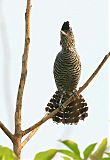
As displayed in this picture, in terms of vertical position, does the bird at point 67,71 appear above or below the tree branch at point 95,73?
below

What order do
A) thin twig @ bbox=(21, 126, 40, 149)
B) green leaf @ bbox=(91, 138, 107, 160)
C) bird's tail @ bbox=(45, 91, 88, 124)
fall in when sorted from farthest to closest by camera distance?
bird's tail @ bbox=(45, 91, 88, 124) < thin twig @ bbox=(21, 126, 40, 149) < green leaf @ bbox=(91, 138, 107, 160)

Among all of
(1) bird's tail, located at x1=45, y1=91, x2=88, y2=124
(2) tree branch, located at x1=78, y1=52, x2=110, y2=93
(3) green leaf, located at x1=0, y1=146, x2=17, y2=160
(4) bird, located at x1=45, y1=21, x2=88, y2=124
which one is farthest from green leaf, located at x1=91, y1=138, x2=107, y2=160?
(4) bird, located at x1=45, y1=21, x2=88, y2=124

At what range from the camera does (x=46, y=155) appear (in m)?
0.67

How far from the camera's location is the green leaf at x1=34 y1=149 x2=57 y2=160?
2.17ft

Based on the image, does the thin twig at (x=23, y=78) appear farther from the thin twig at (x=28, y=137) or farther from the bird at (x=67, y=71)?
the bird at (x=67, y=71)

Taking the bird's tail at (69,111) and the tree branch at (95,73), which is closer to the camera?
the tree branch at (95,73)

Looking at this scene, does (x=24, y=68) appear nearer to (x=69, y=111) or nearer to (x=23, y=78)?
(x=23, y=78)

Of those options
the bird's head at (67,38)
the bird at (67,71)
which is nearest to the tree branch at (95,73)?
the bird's head at (67,38)

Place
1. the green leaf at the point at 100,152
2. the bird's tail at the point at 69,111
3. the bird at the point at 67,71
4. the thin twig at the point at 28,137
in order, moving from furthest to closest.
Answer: the bird at the point at 67,71 < the bird's tail at the point at 69,111 < the thin twig at the point at 28,137 < the green leaf at the point at 100,152

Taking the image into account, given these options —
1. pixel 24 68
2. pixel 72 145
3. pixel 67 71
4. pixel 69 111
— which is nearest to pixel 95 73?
pixel 24 68

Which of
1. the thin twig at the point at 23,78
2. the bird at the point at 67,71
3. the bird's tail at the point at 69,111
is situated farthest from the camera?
the bird at the point at 67,71

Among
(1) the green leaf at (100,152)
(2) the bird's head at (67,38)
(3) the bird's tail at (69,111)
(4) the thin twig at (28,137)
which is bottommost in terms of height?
(3) the bird's tail at (69,111)

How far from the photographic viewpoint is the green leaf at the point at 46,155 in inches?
26.0

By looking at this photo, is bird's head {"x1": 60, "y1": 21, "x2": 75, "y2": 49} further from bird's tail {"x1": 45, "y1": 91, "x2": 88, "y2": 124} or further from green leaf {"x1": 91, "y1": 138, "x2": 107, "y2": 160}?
green leaf {"x1": 91, "y1": 138, "x2": 107, "y2": 160}
